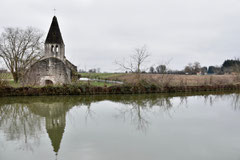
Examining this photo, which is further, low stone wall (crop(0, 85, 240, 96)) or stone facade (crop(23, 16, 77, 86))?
stone facade (crop(23, 16, 77, 86))

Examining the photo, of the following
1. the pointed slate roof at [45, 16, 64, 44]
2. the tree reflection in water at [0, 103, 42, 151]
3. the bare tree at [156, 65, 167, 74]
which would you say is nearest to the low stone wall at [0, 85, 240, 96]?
the bare tree at [156, 65, 167, 74]

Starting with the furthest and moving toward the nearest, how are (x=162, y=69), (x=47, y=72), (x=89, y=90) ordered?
1. (x=162, y=69)
2. (x=47, y=72)
3. (x=89, y=90)

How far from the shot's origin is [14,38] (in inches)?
1080

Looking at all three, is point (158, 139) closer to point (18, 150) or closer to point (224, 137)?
point (224, 137)

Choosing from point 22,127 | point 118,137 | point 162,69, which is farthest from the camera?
point 162,69

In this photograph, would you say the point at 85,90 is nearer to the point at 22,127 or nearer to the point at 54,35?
the point at 54,35

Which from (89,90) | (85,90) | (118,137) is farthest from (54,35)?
(118,137)

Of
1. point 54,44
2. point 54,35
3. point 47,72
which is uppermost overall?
point 54,35

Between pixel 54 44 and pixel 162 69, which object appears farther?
pixel 162 69

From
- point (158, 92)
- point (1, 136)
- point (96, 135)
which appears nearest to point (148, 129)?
point (96, 135)

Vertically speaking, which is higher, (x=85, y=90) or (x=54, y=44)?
(x=54, y=44)

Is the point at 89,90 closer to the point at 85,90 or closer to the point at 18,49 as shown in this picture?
the point at 85,90

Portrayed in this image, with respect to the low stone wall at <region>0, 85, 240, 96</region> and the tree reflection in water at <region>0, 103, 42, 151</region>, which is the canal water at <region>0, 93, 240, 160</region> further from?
the low stone wall at <region>0, 85, 240, 96</region>

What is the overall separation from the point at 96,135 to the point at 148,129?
2461 millimetres
